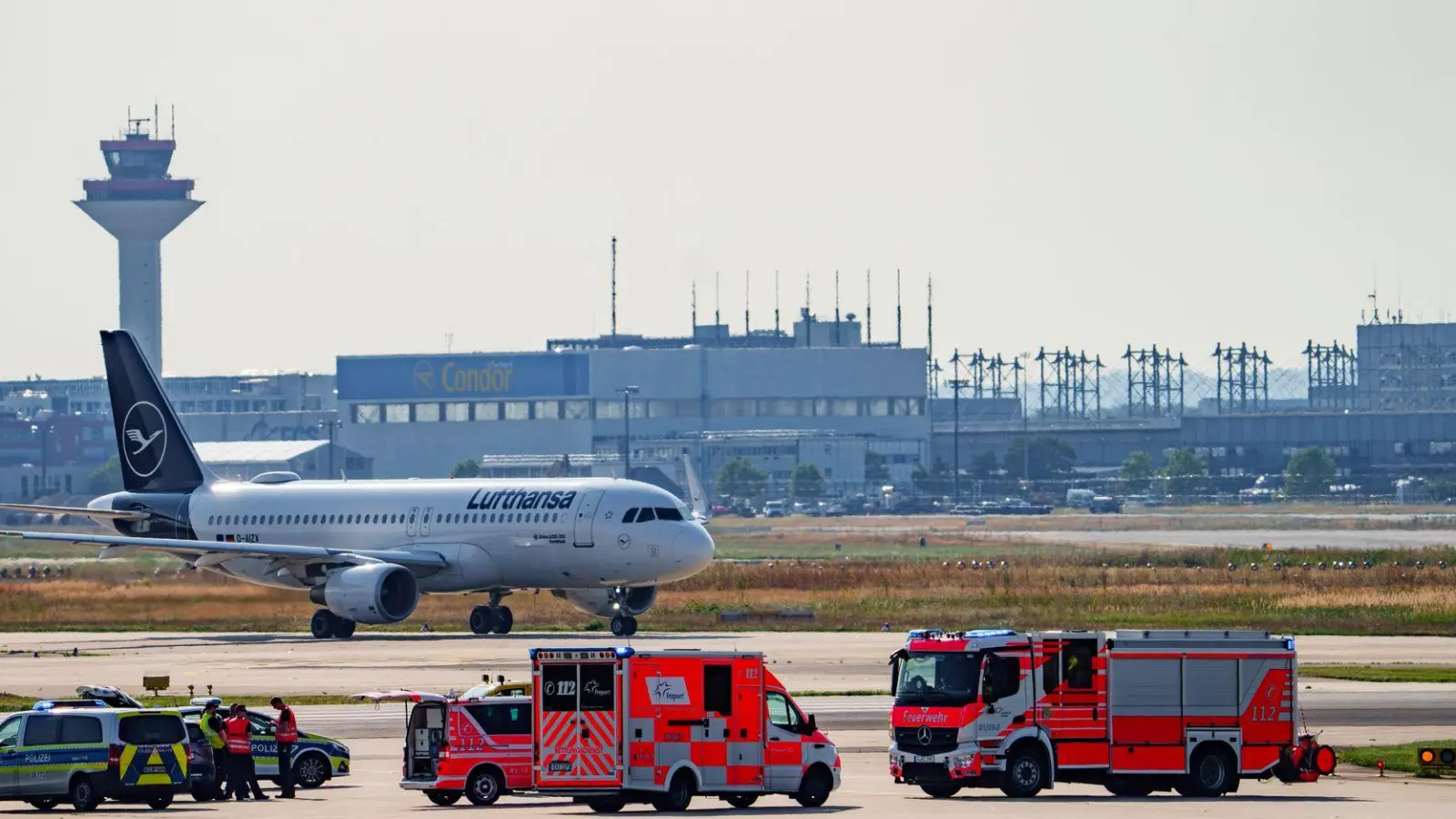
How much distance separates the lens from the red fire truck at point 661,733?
1162 inches

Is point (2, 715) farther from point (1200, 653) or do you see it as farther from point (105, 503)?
point (105, 503)

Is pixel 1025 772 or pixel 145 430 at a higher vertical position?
pixel 145 430

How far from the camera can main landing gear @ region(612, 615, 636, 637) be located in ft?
195

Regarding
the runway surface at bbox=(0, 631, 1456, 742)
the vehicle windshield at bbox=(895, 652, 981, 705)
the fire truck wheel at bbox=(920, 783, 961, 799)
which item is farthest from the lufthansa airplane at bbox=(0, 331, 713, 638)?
the fire truck wheel at bbox=(920, 783, 961, 799)

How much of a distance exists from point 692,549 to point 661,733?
103ft

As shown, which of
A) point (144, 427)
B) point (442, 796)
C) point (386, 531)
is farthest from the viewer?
point (144, 427)

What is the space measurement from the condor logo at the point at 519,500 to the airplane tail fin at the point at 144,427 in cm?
1164

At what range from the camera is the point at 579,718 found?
97.1 feet

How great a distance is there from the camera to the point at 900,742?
31.6 m

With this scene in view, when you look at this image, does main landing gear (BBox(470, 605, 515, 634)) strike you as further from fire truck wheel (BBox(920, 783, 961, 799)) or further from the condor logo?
fire truck wheel (BBox(920, 783, 961, 799))

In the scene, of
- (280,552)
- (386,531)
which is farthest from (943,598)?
(280,552)

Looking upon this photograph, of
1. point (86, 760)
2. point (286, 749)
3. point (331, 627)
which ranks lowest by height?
point (331, 627)

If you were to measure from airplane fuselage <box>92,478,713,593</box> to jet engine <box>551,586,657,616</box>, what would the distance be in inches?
30.2

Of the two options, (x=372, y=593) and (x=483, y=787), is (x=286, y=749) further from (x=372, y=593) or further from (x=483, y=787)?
(x=372, y=593)
